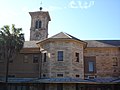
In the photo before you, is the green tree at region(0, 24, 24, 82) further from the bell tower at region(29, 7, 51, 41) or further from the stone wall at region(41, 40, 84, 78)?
the bell tower at region(29, 7, 51, 41)

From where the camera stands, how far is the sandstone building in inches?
1228

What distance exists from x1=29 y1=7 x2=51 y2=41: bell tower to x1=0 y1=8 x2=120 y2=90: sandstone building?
1976 centimetres

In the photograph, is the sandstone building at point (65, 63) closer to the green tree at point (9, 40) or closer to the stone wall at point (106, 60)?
the stone wall at point (106, 60)

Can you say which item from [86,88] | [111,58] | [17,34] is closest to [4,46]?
[17,34]

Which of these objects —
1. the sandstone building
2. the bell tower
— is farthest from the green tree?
the bell tower

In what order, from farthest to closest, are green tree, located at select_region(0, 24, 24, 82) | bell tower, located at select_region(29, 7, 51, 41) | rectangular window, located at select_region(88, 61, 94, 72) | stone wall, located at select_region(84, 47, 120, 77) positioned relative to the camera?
bell tower, located at select_region(29, 7, 51, 41) → rectangular window, located at select_region(88, 61, 94, 72) → stone wall, located at select_region(84, 47, 120, 77) → green tree, located at select_region(0, 24, 24, 82)

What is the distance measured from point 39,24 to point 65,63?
2890cm

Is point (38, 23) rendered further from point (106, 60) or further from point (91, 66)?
point (106, 60)

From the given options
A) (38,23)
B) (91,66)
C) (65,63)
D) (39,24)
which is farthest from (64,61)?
(38,23)

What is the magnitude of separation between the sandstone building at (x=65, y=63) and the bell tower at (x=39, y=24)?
778 inches

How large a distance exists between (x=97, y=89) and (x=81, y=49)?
6.65 meters

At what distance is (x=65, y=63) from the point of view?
3166 cm

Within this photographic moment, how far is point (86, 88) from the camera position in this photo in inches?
1326

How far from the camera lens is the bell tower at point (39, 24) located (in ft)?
189
